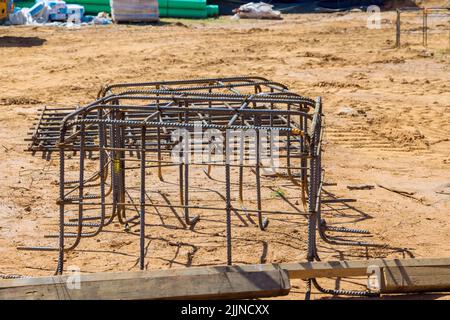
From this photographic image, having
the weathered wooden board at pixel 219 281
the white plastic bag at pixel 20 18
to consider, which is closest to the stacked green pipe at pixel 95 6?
the white plastic bag at pixel 20 18

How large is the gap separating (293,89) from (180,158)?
354 inches

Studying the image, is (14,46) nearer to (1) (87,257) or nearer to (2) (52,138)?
(2) (52,138)

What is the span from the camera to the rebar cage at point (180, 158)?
711 cm

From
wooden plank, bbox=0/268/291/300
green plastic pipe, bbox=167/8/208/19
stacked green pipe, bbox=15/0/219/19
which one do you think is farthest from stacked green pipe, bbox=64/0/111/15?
wooden plank, bbox=0/268/291/300

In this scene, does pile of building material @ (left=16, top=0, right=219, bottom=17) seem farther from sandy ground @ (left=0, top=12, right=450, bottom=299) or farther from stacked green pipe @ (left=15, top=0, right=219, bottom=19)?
sandy ground @ (left=0, top=12, right=450, bottom=299)

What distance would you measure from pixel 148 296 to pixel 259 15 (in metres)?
23.7

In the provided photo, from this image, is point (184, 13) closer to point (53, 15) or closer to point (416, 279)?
point (53, 15)

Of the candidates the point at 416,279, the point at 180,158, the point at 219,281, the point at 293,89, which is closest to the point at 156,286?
the point at 219,281

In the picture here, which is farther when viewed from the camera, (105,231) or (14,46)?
(14,46)

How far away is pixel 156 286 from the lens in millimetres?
5930

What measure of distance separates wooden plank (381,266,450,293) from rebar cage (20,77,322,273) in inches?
32.6

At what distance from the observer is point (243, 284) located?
6043 millimetres

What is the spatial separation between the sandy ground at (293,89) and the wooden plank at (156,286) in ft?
2.39
